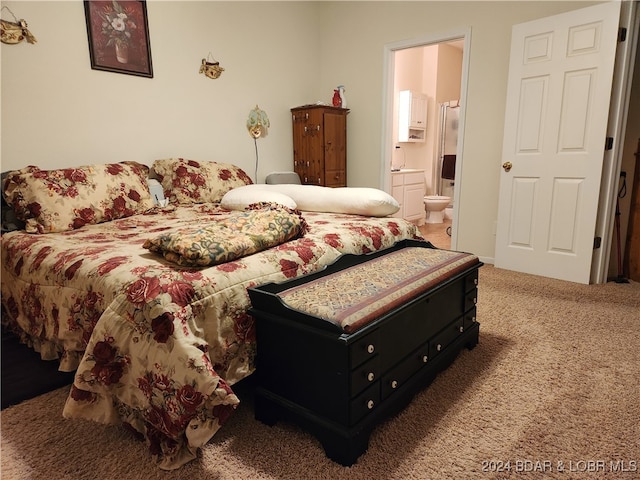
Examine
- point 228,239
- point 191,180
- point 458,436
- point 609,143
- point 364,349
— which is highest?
point 609,143

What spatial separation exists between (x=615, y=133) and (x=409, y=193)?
9.13 feet

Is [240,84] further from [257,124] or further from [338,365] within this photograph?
[338,365]

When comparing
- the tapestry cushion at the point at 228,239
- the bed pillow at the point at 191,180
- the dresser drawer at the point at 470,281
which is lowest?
the dresser drawer at the point at 470,281

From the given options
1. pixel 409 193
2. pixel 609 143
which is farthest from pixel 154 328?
pixel 409 193

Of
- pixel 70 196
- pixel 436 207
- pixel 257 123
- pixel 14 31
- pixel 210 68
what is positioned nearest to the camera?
pixel 70 196

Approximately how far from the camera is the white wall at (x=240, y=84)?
2.54m

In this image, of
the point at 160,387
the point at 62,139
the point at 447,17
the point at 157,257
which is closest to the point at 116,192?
the point at 62,139

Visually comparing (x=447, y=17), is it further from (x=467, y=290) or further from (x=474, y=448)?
(x=474, y=448)

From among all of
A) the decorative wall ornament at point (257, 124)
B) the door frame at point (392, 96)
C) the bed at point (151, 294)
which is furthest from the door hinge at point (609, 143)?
the decorative wall ornament at point (257, 124)

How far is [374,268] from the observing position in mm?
1706

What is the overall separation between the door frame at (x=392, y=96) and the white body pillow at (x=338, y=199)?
1.54 meters

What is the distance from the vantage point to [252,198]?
246 centimetres

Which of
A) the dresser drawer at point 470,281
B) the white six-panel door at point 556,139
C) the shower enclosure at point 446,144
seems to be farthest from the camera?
the shower enclosure at point 446,144

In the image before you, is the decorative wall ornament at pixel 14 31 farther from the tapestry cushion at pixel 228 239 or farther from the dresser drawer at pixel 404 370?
the dresser drawer at pixel 404 370
